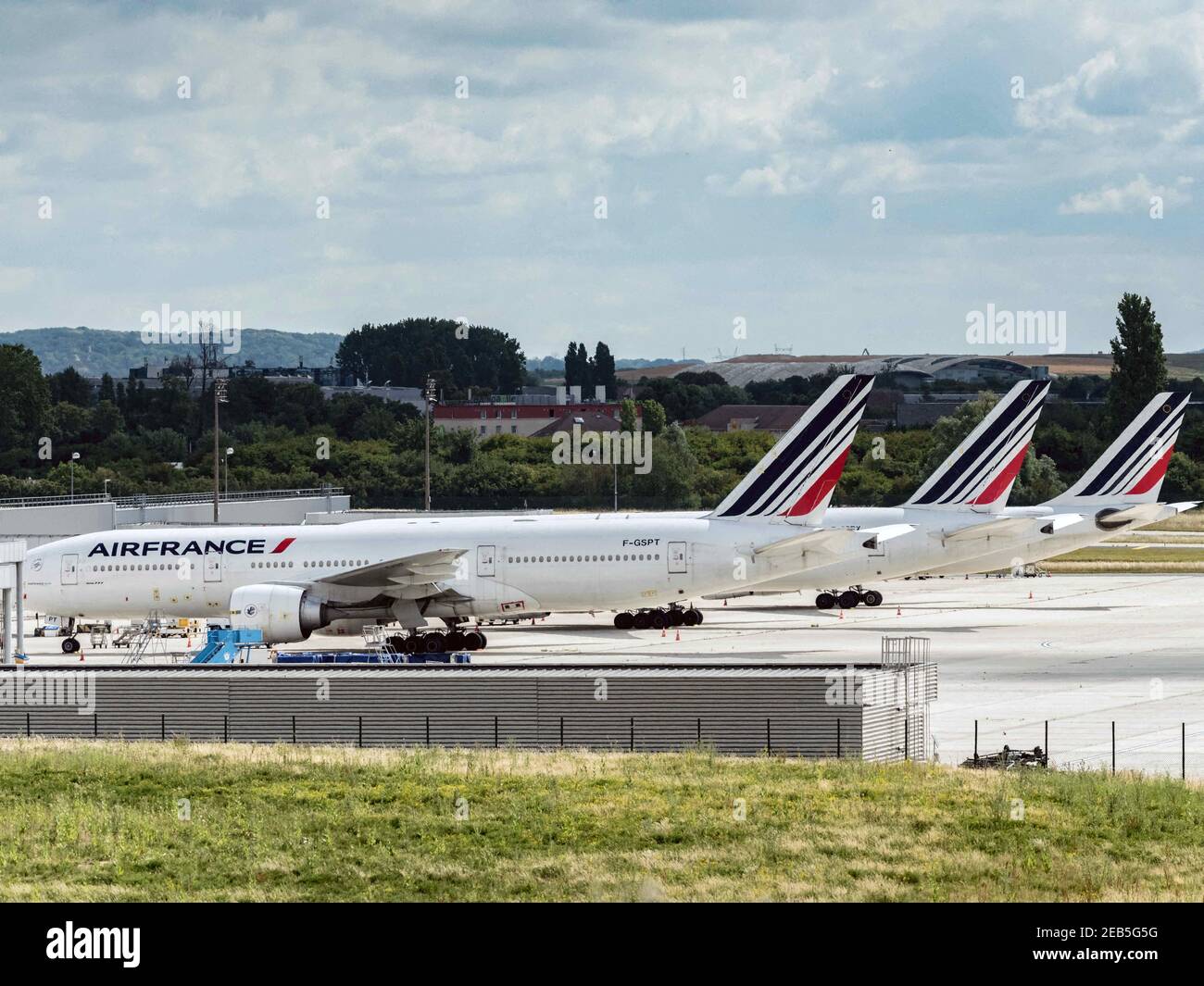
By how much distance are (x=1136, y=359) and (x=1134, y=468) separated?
8104 centimetres

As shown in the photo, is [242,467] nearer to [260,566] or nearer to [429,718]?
[260,566]

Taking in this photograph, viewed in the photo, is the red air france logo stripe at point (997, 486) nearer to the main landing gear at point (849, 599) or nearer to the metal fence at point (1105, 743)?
the main landing gear at point (849, 599)

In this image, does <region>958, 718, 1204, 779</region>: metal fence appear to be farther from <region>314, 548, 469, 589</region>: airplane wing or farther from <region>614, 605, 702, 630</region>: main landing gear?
<region>614, 605, 702, 630</region>: main landing gear

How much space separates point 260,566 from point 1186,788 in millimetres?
34121

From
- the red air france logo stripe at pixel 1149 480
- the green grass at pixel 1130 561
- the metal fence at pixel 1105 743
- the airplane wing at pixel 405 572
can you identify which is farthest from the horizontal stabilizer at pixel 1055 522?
the metal fence at pixel 1105 743

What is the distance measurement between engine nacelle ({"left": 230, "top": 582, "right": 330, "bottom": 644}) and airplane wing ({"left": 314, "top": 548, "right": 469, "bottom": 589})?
50.5 inches

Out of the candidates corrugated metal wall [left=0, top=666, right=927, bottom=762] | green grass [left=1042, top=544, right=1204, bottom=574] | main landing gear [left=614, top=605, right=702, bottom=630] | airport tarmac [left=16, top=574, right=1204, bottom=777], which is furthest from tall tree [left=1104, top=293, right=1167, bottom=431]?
corrugated metal wall [left=0, top=666, right=927, bottom=762]

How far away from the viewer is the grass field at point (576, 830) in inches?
963

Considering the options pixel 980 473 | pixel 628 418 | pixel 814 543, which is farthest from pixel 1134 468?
pixel 628 418

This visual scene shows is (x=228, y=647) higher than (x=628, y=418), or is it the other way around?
(x=628, y=418)

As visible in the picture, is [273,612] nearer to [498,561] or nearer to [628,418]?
[498,561]

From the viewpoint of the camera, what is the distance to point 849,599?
74.4 meters

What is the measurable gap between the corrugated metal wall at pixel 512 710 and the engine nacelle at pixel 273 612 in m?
14.5

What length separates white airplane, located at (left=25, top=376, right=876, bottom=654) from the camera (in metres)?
56.3
